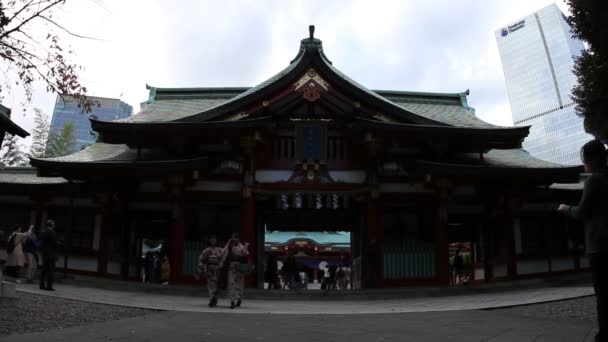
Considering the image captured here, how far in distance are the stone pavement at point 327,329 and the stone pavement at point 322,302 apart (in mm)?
1623

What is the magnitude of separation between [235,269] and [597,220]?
9.09m

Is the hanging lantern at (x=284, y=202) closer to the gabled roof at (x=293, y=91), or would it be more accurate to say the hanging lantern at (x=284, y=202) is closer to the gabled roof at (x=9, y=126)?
the gabled roof at (x=293, y=91)

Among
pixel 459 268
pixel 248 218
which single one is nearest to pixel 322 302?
pixel 248 218

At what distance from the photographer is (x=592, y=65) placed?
31.3 ft

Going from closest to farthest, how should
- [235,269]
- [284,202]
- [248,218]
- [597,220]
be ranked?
[597,220], [235,269], [248,218], [284,202]

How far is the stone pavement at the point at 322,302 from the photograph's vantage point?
1267 centimetres

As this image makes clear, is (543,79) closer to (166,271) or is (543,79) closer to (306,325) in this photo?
(166,271)

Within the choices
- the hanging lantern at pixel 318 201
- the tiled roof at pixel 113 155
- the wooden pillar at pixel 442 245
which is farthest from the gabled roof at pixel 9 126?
the wooden pillar at pixel 442 245

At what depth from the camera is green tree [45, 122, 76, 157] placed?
150ft

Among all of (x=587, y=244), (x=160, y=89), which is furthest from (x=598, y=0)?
(x=160, y=89)

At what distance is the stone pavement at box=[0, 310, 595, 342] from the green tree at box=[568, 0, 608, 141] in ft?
11.7

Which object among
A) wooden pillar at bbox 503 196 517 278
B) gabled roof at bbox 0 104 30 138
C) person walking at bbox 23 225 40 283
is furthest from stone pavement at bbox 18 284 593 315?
gabled roof at bbox 0 104 30 138

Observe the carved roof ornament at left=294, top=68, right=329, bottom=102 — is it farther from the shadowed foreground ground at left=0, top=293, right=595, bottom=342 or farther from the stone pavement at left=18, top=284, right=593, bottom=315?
the shadowed foreground ground at left=0, top=293, right=595, bottom=342

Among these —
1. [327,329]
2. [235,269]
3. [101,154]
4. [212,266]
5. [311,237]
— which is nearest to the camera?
[327,329]
